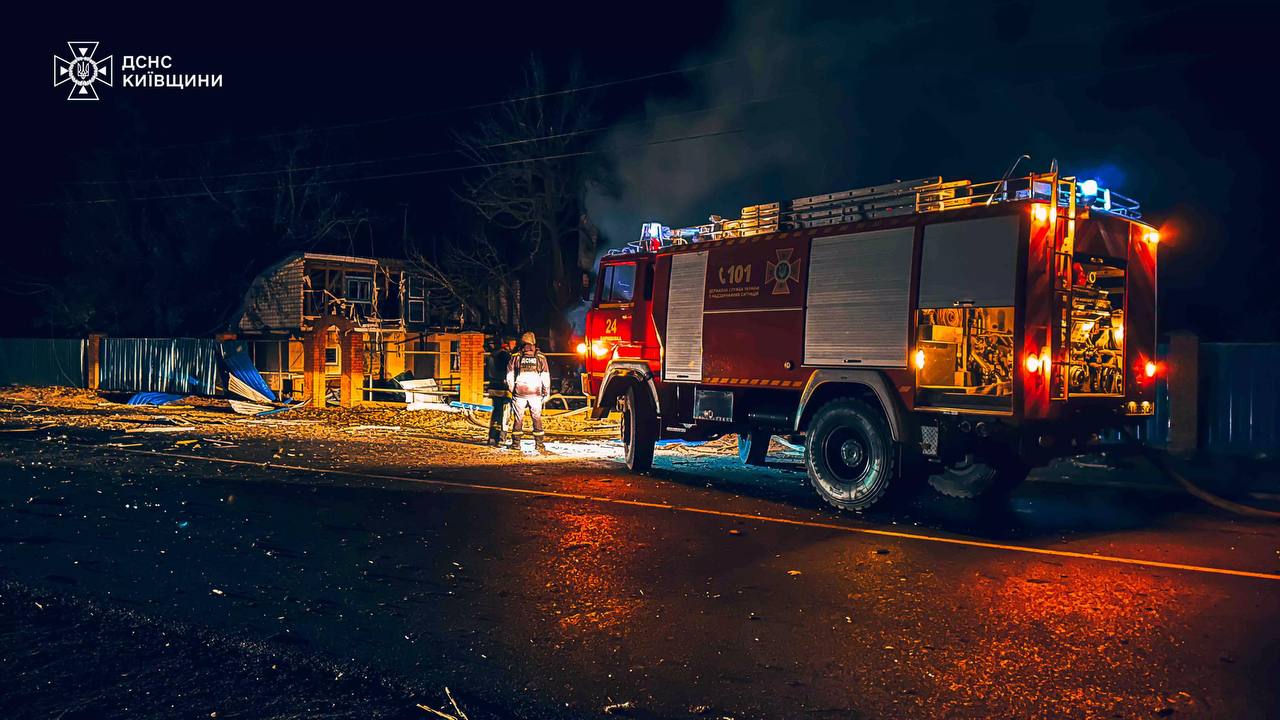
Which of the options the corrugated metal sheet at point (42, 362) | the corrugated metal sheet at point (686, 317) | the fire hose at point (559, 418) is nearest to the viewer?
the corrugated metal sheet at point (686, 317)

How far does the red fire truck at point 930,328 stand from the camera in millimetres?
8344

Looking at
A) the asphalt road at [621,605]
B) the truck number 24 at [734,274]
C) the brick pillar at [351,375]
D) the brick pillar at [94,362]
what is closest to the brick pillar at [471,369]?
the brick pillar at [351,375]

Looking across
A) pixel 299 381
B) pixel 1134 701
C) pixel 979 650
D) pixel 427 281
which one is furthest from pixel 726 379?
pixel 427 281

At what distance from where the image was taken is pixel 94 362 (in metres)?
30.7

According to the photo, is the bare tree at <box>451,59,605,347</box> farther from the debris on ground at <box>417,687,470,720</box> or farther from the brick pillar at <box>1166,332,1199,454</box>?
the debris on ground at <box>417,687,470,720</box>

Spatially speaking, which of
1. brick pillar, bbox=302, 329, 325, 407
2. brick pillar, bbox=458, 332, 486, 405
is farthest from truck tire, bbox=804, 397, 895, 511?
brick pillar, bbox=302, 329, 325, 407

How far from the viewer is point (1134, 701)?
4199 mm

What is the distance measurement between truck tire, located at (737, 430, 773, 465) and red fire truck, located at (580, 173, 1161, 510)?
3.52ft

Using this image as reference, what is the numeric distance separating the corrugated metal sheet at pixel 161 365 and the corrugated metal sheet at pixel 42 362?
1.67m

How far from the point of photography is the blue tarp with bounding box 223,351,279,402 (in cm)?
2391

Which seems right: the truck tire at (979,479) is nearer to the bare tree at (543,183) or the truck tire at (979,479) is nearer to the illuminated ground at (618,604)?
A: the illuminated ground at (618,604)

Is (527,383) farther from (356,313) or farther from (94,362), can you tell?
(356,313)

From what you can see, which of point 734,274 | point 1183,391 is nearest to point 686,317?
point 734,274

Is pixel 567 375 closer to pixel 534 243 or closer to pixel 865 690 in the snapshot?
pixel 534 243
